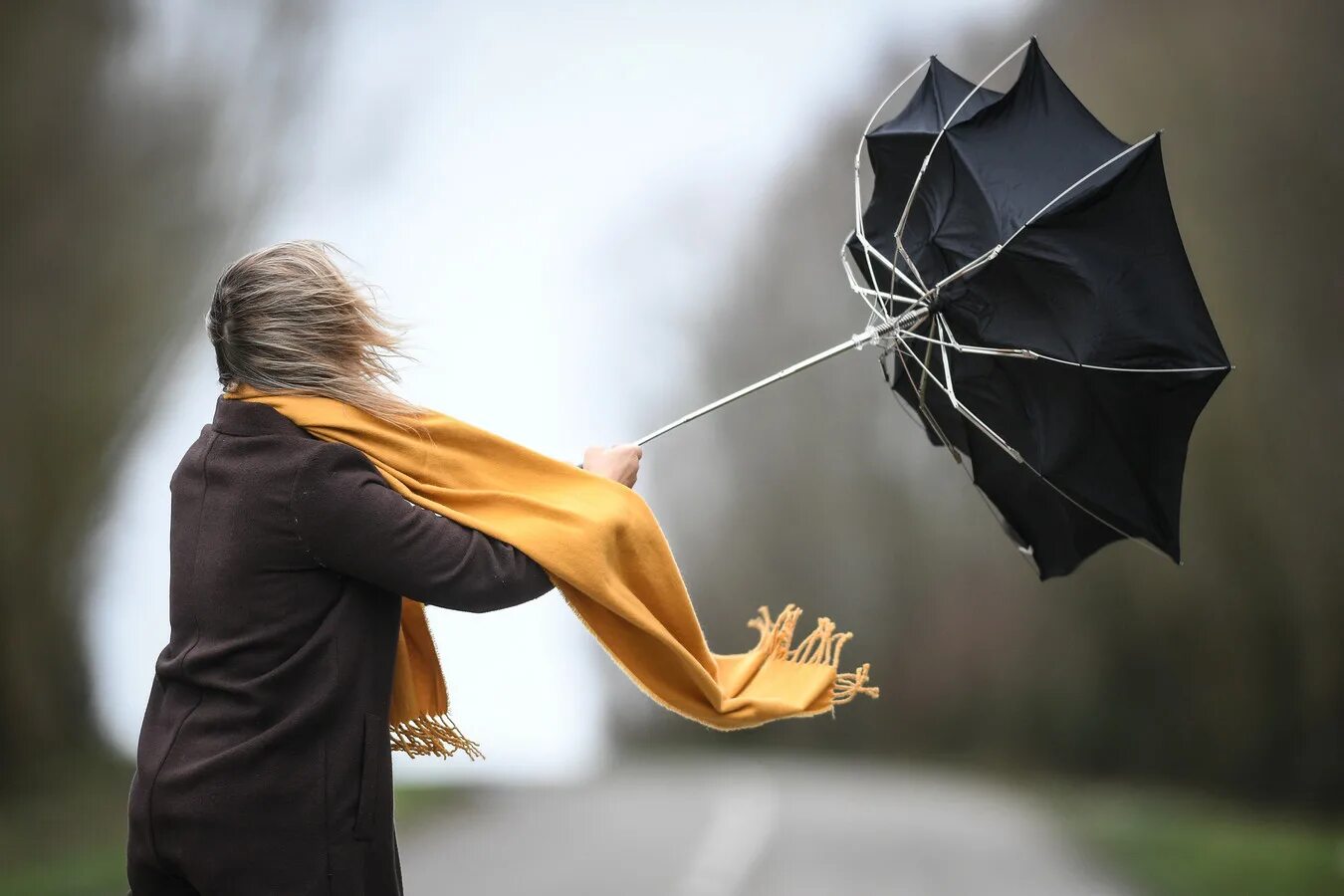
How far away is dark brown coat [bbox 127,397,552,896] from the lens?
1.56 m

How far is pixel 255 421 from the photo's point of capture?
1596 mm

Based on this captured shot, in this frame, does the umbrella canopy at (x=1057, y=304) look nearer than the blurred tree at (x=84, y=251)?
Yes

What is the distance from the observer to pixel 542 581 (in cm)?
174

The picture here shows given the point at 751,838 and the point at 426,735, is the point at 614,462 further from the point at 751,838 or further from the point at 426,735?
the point at 751,838

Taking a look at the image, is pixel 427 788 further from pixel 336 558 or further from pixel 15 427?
pixel 336 558

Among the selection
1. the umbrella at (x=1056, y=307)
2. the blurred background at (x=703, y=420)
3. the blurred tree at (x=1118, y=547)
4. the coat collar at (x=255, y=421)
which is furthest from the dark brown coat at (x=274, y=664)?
the blurred tree at (x=1118, y=547)

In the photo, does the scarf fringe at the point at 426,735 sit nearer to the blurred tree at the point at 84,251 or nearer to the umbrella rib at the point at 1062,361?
the umbrella rib at the point at 1062,361

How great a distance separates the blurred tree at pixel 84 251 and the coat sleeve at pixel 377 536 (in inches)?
159

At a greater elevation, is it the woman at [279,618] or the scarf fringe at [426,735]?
the woman at [279,618]

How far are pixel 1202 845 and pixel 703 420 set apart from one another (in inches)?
113

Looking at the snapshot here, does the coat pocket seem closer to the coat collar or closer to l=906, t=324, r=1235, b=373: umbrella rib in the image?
the coat collar

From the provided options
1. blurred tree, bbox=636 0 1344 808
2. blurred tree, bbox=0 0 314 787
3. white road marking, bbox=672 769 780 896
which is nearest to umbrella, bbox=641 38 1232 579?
white road marking, bbox=672 769 780 896

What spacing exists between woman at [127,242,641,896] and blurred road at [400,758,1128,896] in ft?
11.0

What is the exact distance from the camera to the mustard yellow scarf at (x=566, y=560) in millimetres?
1694
